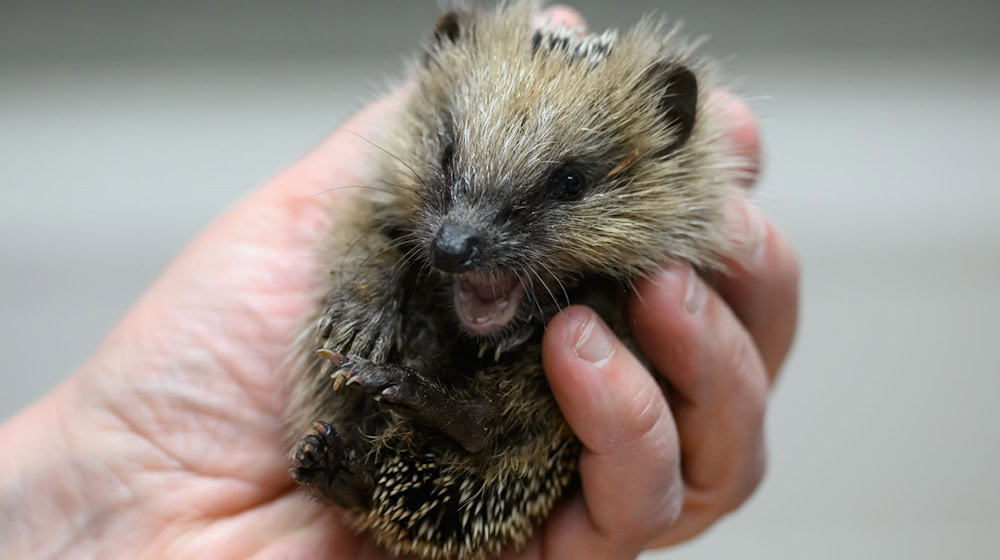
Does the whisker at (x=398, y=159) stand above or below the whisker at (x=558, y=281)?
above

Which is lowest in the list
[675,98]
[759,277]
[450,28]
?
[759,277]

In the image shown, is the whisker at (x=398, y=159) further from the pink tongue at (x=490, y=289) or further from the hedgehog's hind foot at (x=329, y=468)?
the hedgehog's hind foot at (x=329, y=468)

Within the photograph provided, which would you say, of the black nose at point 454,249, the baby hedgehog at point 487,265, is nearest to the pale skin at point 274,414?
the baby hedgehog at point 487,265

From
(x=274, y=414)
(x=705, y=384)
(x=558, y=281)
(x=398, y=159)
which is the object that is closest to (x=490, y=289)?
(x=558, y=281)

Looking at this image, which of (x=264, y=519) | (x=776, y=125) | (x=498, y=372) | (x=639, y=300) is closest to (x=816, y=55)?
(x=776, y=125)

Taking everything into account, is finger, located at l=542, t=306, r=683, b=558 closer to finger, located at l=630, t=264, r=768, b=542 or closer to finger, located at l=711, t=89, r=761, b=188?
finger, located at l=630, t=264, r=768, b=542

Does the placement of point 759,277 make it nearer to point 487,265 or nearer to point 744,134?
point 744,134
